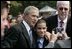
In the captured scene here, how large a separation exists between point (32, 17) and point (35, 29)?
0.20 meters

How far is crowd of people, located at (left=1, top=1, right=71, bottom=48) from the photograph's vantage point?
5660 mm

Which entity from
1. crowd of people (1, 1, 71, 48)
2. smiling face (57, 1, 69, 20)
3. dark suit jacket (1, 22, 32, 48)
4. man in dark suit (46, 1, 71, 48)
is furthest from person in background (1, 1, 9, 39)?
smiling face (57, 1, 69, 20)

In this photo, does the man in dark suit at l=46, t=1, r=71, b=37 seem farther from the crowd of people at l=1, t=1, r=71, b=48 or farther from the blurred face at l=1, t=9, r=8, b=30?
the blurred face at l=1, t=9, r=8, b=30

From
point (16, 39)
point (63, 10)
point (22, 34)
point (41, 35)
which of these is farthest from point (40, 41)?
point (63, 10)

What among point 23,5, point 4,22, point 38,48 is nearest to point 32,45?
point 38,48

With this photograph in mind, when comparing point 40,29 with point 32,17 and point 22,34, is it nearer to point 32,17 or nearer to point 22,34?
point 32,17

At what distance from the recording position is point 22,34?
5.84m

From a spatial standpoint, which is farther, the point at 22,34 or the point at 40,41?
the point at 40,41

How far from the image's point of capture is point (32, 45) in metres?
6.02

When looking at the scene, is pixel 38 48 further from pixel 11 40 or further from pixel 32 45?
pixel 11 40

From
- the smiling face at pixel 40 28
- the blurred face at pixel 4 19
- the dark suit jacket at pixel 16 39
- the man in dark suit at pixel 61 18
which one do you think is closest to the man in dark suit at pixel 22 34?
the dark suit jacket at pixel 16 39

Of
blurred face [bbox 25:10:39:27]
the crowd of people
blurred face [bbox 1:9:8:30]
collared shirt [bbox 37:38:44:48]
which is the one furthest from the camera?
blurred face [bbox 25:10:39:27]

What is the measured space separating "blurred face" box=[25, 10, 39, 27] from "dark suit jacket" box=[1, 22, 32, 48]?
287mm

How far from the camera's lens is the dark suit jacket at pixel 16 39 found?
5648mm
